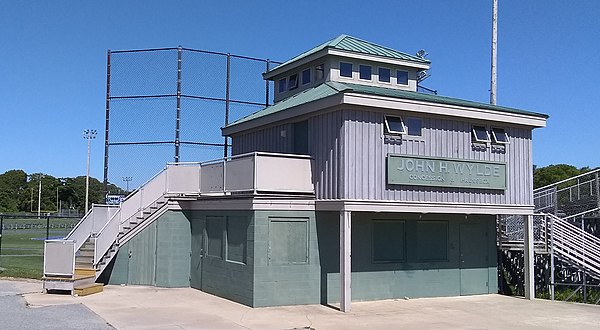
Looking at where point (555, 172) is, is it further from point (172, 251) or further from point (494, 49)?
point (172, 251)

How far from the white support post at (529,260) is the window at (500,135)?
2.43 meters

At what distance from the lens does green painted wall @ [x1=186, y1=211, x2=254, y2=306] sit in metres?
15.5

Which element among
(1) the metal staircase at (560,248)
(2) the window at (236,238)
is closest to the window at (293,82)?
(2) the window at (236,238)

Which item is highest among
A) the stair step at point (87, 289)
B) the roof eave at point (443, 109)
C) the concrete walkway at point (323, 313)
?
the roof eave at point (443, 109)

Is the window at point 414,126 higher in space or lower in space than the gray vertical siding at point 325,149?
higher

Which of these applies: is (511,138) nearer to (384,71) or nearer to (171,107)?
(384,71)

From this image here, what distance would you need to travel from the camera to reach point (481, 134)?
18.0 metres

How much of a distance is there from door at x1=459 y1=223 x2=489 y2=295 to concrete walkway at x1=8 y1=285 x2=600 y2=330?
31.3 inches

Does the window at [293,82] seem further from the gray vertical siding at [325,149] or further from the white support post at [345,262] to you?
the white support post at [345,262]

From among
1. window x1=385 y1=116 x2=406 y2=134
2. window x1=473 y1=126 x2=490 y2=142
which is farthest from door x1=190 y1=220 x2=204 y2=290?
window x1=473 y1=126 x2=490 y2=142

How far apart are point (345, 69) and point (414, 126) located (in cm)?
428

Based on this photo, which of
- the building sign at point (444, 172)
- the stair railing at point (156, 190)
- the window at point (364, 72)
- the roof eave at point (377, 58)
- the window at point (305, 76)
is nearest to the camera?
the building sign at point (444, 172)

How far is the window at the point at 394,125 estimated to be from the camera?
1616 centimetres

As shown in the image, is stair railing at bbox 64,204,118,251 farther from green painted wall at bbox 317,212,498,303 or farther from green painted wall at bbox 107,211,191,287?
green painted wall at bbox 317,212,498,303
